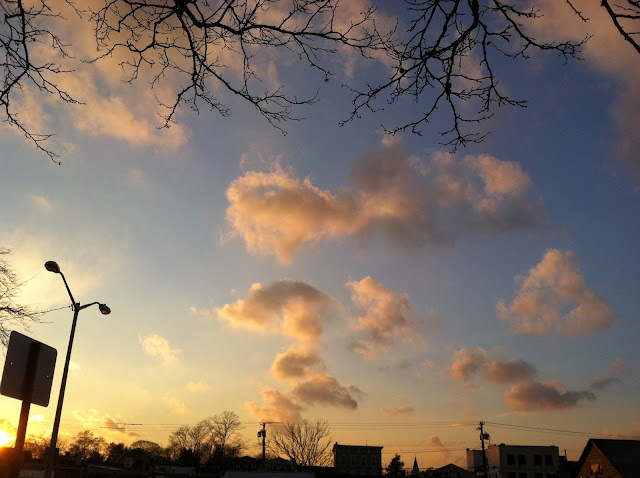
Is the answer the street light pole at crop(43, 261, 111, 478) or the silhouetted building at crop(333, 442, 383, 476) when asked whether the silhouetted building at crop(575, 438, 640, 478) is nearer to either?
the street light pole at crop(43, 261, 111, 478)

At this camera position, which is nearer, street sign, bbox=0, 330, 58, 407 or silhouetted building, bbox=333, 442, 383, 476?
street sign, bbox=0, 330, 58, 407

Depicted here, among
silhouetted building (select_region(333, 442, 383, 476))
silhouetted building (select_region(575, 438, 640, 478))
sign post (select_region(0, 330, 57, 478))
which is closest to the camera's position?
sign post (select_region(0, 330, 57, 478))

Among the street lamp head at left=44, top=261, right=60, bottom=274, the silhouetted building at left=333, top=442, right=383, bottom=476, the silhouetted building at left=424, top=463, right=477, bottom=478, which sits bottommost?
the silhouetted building at left=424, top=463, right=477, bottom=478

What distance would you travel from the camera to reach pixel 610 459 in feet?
178

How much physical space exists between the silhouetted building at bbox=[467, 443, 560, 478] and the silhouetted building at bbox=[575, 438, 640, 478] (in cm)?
4279

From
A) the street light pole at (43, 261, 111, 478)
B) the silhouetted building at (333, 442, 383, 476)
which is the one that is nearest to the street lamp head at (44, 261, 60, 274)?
the street light pole at (43, 261, 111, 478)

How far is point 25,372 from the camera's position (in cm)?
500

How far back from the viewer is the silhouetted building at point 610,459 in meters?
52.4

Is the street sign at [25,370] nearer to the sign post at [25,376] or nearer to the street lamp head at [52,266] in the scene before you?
the sign post at [25,376]

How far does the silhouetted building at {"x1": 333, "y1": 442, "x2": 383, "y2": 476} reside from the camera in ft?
368

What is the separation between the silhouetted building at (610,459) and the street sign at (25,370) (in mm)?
61052

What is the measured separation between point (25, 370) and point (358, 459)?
11877 cm

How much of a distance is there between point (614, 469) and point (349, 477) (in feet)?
110

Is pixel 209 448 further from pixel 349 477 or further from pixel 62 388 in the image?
pixel 62 388
